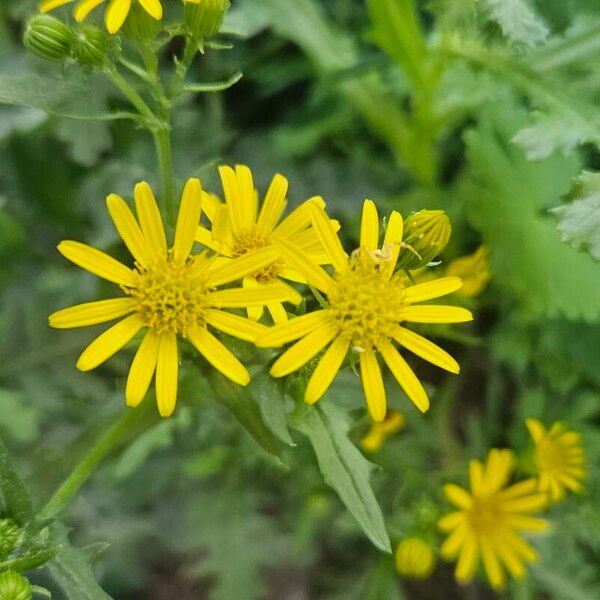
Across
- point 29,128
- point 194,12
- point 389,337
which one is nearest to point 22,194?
point 29,128

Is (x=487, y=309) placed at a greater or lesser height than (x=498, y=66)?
lesser

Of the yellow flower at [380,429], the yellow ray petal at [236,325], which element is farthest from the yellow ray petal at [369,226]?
the yellow flower at [380,429]

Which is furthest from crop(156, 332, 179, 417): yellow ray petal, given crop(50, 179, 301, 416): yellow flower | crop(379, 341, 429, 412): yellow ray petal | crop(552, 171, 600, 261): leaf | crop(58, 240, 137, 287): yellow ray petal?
crop(552, 171, 600, 261): leaf

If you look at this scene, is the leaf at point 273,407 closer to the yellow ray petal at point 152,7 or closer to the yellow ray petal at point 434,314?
the yellow ray petal at point 434,314

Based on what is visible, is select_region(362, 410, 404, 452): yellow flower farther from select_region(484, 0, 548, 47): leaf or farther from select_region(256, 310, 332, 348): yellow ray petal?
select_region(484, 0, 548, 47): leaf

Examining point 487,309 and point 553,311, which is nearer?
point 553,311

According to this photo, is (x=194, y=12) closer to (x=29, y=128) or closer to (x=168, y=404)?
(x=168, y=404)
